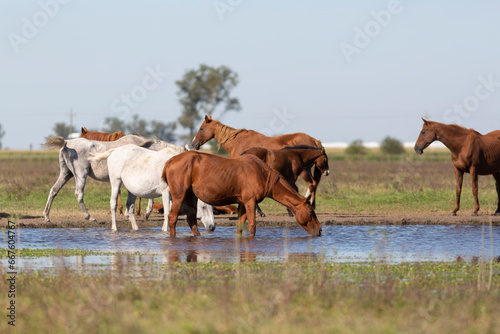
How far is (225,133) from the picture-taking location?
695 inches

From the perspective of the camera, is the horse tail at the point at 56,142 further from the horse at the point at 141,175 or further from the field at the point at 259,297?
the field at the point at 259,297

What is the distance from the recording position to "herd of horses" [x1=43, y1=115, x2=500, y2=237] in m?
12.1

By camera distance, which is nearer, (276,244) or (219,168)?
(276,244)

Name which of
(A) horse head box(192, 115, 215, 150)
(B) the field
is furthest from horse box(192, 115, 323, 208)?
(B) the field

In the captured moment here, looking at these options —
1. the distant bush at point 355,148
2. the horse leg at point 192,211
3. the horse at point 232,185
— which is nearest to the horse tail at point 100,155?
the horse at point 232,185

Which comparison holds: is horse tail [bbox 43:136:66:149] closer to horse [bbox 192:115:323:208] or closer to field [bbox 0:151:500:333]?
horse [bbox 192:115:323:208]

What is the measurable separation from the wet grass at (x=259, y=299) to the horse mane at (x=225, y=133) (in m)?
8.65

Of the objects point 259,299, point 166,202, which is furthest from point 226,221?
point 259,299

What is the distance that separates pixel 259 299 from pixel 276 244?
5.25 meters

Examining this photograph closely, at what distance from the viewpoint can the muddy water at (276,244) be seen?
998cm

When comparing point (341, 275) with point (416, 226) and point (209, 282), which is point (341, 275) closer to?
point (209, 282)

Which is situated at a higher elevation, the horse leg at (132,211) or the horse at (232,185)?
the horse at (232,185)

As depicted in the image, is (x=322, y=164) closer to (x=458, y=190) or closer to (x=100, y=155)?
(x=458, y=190)

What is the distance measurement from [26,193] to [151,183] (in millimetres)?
9495
